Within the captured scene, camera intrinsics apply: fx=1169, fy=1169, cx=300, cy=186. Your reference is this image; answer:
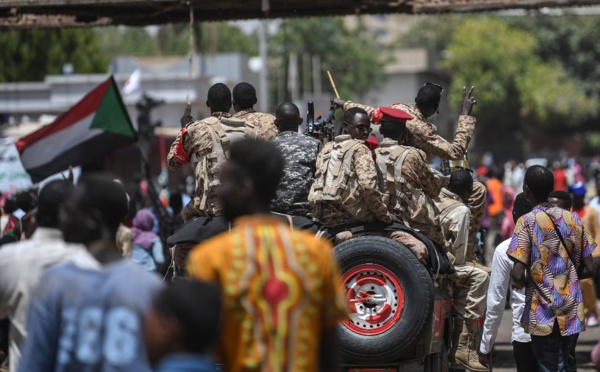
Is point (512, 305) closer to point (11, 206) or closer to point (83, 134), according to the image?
point (83, 134)

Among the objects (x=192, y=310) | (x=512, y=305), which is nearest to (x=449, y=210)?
(x=512, y=305)

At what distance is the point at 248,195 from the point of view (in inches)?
182

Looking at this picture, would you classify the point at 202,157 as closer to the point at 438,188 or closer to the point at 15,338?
the point at 438,188

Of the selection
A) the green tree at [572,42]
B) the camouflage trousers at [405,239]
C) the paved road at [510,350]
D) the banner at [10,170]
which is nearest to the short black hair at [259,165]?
the camouflage trousers at [405,239]

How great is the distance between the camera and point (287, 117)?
9.30 metres

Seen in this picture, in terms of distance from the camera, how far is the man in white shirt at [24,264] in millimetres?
5227

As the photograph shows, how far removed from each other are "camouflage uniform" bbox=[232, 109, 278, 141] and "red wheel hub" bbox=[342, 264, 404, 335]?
1.59 m

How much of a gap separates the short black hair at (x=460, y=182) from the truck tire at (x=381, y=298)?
2127 millimetres

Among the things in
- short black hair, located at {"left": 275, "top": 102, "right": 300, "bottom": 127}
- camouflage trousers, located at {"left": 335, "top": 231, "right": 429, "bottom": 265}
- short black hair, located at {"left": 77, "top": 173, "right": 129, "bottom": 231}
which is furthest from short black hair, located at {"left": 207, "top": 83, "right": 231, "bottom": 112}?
short black hair, located at {"left": 77, "top": 173, "right": 129, "bottom": 231}

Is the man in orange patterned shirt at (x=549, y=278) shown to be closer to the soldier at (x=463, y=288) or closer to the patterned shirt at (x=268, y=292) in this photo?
the soldier at (x=463, y=288)

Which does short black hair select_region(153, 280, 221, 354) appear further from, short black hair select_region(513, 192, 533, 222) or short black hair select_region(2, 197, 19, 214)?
short black hair select_region(2, 197, 19, 214)

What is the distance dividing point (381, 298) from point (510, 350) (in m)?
5.15

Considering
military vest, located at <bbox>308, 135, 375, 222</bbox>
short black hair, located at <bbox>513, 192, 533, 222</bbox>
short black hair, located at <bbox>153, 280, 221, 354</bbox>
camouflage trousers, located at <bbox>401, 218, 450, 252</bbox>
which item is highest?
short black hair, located at <bbox>153, 280, 221, 354</bbox>

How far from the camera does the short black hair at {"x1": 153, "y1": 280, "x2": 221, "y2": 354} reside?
4055 mm
